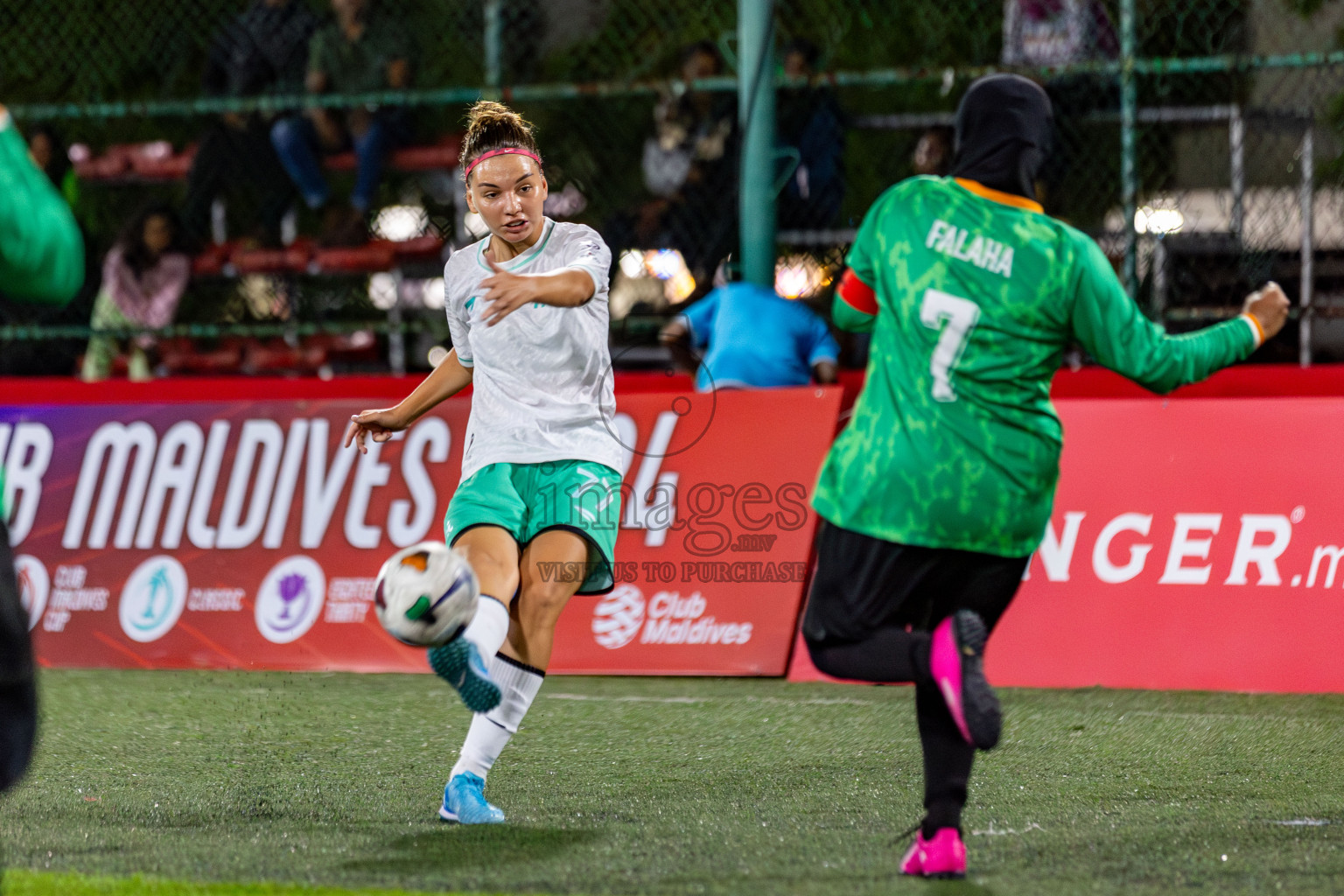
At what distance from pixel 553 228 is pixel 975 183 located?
1.44 meters

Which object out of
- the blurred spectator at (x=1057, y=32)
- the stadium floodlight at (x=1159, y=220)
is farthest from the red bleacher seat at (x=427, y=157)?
the stadium floodlight at (x=1159, y=220)

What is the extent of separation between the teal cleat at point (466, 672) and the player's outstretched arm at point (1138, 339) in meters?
1.74

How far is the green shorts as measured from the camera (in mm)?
4566

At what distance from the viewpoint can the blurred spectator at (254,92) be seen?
10.1m

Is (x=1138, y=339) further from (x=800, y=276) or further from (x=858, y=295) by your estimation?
(x=800, y=276)

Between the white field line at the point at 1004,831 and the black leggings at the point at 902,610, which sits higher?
the black leggings at the point at 902,610

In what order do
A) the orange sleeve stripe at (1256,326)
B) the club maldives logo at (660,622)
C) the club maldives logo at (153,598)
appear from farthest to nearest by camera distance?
the club maldives logo at (153,598) < the club maldives logo at (660,622) < the orange sleeve stripe at (1256,326)

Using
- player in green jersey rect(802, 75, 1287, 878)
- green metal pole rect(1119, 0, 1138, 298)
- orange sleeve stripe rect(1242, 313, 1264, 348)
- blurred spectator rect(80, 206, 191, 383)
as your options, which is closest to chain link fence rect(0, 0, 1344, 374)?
green metal pole rect(1119, 0, 1138, 298)

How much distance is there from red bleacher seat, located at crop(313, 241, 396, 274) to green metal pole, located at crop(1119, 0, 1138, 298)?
4.63 meters

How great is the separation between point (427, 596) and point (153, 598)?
4.72 metres

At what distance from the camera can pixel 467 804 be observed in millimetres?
4547

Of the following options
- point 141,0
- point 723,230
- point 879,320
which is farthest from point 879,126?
point 879,320

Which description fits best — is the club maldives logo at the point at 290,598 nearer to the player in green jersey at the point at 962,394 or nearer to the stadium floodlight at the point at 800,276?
the stadium floodlight at the point at 800,276

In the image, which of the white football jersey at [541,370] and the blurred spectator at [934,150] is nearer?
the white football jersey at [541,370]
